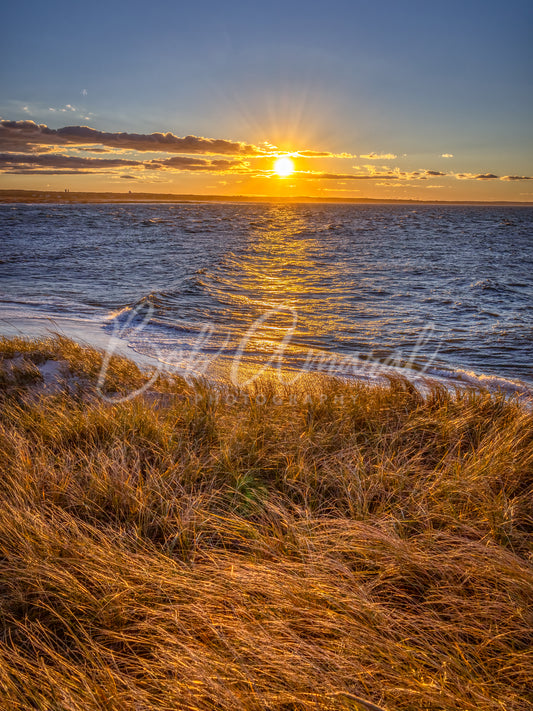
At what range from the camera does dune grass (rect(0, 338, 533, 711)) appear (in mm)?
1838

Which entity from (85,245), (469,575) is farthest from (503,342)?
(85,245)

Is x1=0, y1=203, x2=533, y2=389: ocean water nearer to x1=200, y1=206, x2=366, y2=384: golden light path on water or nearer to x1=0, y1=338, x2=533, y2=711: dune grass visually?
x1=200, y1=206, x2=366, y2=384: golden light path on water

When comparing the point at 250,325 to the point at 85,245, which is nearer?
the point at 250,325

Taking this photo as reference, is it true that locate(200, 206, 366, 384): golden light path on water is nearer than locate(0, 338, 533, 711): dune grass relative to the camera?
No

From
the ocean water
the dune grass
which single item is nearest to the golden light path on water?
the ocean water

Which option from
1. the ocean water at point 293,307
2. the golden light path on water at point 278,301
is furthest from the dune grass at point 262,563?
the golden light path on water at point 278,301

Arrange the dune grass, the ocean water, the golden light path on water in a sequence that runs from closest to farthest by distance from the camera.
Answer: the dune grass → the ocean water → the golden light path on water

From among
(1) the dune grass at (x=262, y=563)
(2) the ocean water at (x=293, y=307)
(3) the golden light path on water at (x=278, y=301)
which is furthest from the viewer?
(3) the golden light path on water at (x=278, y=301)

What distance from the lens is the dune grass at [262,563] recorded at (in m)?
1.84

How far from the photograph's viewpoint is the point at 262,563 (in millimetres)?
2586

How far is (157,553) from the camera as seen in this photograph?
263 centimetres

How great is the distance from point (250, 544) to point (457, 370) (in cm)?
806

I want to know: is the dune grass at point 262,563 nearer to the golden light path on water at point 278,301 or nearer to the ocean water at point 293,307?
the ocean water at point 293,307

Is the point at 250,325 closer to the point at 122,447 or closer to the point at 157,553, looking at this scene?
the point at 122,447
